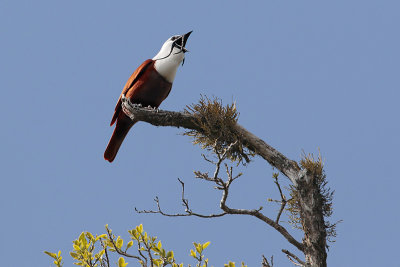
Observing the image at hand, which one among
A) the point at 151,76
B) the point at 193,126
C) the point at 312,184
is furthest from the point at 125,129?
the point at 312,184

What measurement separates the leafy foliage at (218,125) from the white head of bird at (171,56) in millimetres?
882

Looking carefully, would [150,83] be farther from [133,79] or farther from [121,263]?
[121,263]

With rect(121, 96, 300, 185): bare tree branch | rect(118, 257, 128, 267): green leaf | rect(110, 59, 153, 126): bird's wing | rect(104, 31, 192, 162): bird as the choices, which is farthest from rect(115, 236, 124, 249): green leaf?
rect(110, 59, 153, 126): bird's wing

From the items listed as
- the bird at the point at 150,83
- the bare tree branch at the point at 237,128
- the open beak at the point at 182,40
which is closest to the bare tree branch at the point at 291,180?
the bare tree branch at the point at 237,128

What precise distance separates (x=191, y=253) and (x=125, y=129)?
2.63 meters

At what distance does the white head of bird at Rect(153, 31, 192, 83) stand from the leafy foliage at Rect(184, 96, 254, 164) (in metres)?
0.88

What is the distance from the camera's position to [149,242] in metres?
4.32

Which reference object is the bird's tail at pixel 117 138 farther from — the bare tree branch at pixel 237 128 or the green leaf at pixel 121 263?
the green leaf at pixel 121 263

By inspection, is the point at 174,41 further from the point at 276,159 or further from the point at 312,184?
the point at 312,184

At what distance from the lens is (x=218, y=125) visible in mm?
5418

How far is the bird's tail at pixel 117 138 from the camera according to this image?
6.42 metres

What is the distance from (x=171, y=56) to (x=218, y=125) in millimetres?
1401

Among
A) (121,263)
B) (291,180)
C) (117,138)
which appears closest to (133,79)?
(117,138)

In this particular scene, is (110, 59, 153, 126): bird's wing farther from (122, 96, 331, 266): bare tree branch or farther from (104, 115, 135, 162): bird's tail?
(122, 96, 331, 266): bare tree branch
